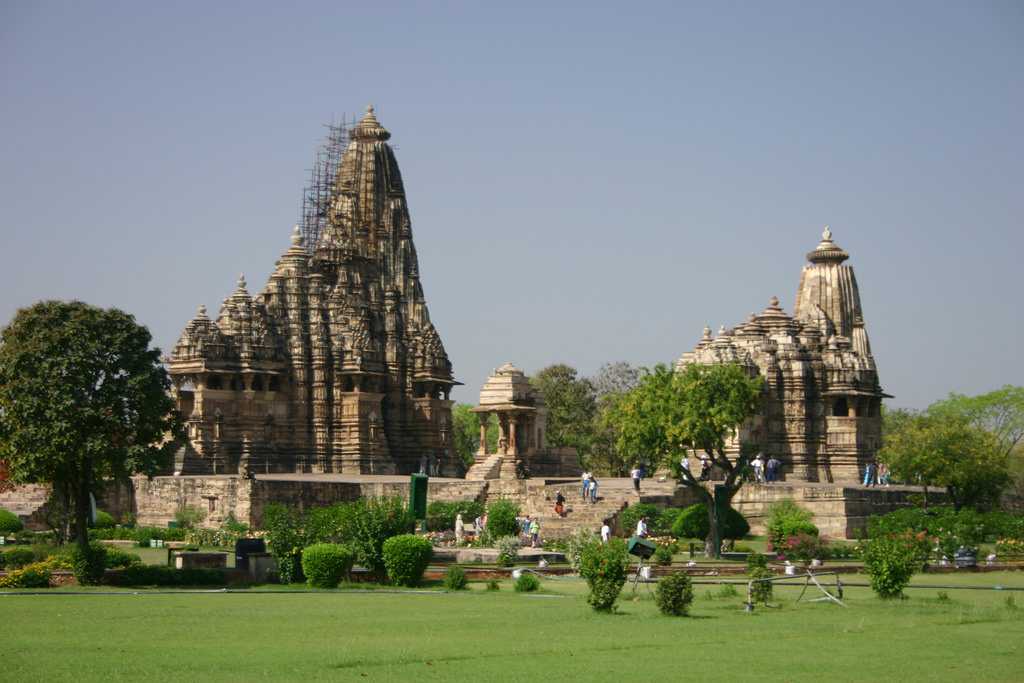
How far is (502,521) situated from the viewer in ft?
149

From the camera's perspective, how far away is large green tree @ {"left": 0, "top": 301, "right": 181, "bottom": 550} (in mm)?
32344

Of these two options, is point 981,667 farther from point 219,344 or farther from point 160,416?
point 219,344

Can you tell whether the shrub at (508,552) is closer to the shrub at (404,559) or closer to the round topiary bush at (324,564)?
the shrub at (404,559)

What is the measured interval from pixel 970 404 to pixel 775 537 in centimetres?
4686

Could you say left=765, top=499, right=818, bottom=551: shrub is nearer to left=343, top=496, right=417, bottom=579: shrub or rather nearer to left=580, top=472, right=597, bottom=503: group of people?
left=580, top=472, right=597, bottom=503: group of people

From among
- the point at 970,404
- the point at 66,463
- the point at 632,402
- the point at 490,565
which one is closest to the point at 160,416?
the point at 66,463

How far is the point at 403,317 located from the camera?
72188mm

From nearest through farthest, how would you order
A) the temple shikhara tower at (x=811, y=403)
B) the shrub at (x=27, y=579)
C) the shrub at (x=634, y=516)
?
1. the shrub at (x=27, y=579)
2. the shrub at (x=634, y=516)
3. the temple shikhara tower at (x=811, y=403)

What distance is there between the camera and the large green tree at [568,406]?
81.4 metres

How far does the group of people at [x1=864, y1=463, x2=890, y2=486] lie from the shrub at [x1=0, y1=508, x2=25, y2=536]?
27570 mm

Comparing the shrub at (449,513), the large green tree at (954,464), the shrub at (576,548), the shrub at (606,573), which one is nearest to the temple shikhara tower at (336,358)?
the shrub at (449,513)

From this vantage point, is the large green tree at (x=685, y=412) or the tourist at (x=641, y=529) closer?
the tourist at (x=641, y=529)

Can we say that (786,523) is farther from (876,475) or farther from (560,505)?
(876,475)

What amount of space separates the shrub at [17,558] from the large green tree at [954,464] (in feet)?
95.5
